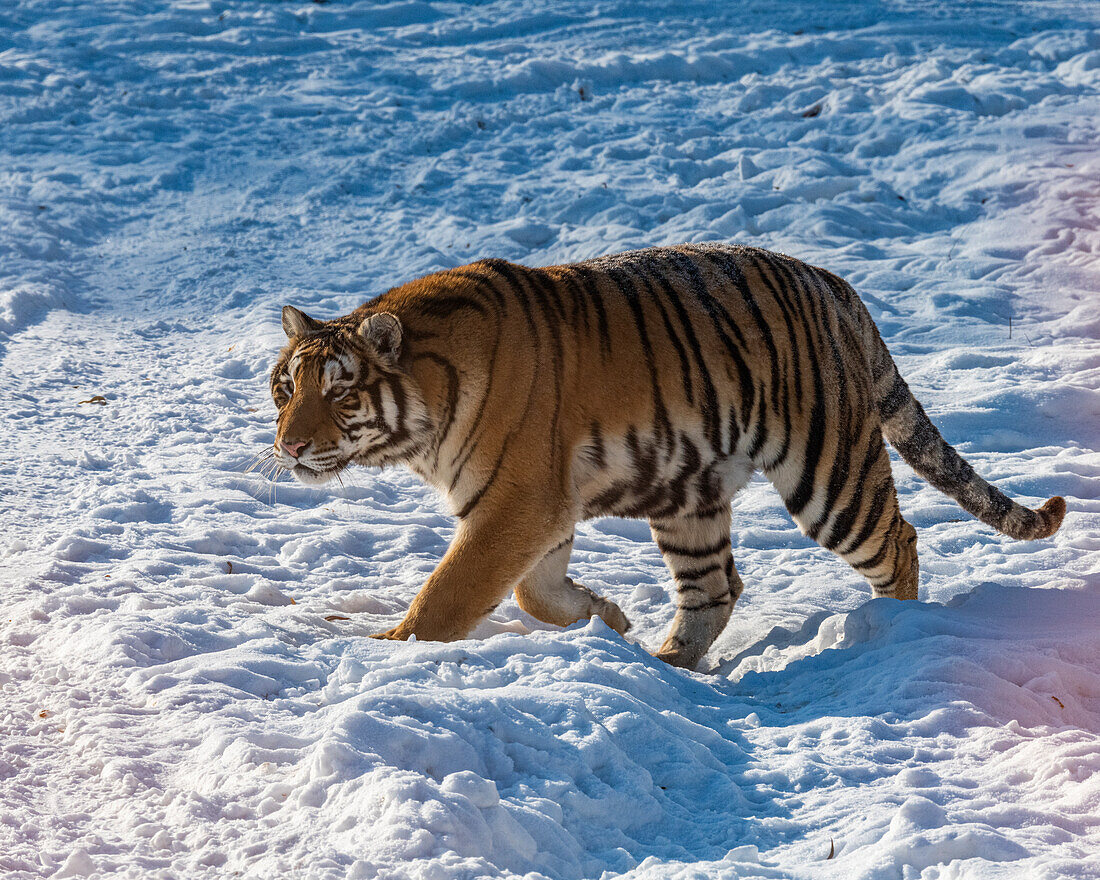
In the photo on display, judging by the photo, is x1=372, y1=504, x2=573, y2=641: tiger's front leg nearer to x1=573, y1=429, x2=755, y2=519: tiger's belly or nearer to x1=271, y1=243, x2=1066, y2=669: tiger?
x1=271, y1=243, x2=1066, y2=669: tiger

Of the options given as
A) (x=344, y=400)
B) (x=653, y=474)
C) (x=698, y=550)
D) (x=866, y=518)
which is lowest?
(x=698, y=550)

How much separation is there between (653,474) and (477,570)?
760mm

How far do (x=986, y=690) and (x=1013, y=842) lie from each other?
0.90m

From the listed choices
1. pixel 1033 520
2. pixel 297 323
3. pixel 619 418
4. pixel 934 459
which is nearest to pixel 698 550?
pixel 619 418

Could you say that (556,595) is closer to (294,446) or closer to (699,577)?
(699,577)

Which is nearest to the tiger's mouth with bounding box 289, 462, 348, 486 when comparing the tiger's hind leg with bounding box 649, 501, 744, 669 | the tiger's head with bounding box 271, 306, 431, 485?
the tiger's head with bounding box 271, 306, 431, 485

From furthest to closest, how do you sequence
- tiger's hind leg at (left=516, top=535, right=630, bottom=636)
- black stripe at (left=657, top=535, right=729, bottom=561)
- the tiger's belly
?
black stripe at (left=657, top=535, right=729, bottom=561) < tiger's hind leg at (left=516, top=535, right=630, bottom=636) < the tiger's belly

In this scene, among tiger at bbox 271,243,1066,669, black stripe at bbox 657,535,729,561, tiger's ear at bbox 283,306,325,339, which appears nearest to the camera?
tiger at bbox 271,243,1066,669

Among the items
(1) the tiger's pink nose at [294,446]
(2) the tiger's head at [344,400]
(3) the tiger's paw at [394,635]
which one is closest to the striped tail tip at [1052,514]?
(2) the tiger's head at [344,400]

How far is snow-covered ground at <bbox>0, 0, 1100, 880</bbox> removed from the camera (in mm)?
2717

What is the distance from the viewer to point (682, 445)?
412 centimetres

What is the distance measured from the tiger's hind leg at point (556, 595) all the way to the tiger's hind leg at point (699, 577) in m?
0.26

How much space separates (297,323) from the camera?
394 centimetres

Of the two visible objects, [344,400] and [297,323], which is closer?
[344,400]
